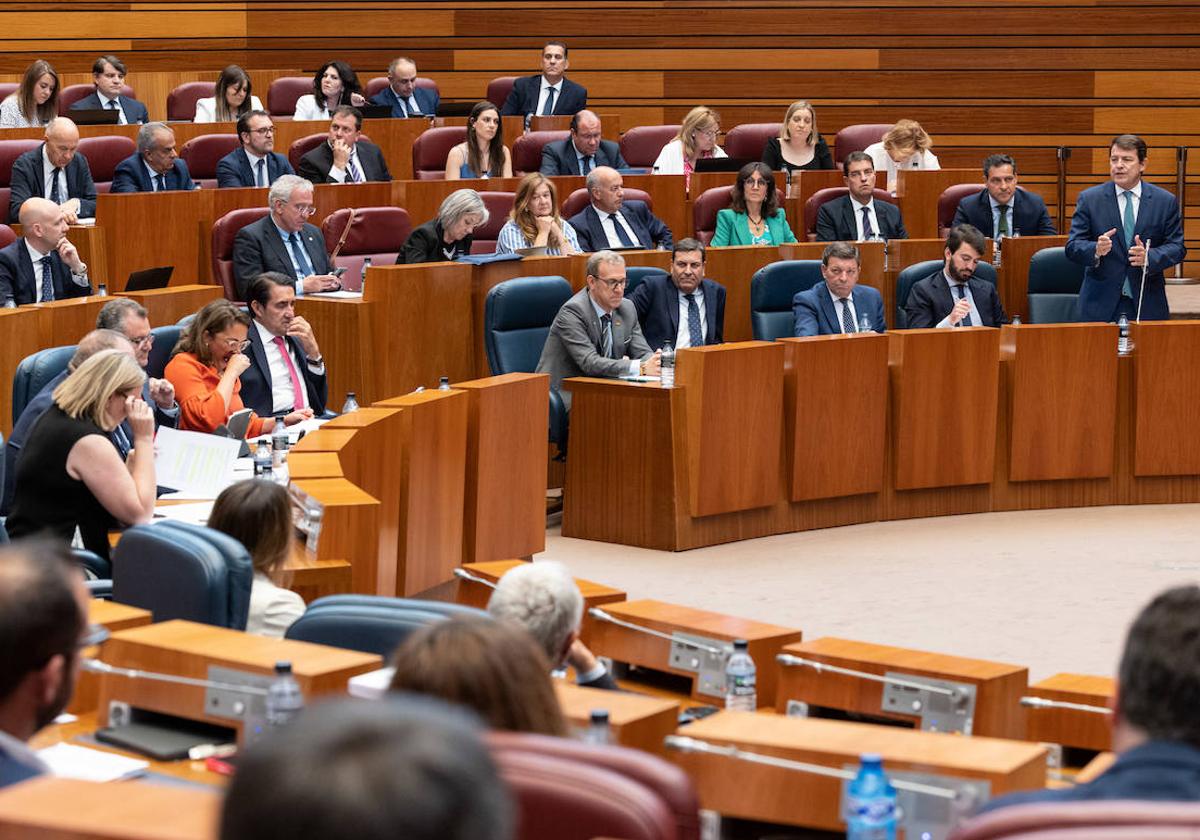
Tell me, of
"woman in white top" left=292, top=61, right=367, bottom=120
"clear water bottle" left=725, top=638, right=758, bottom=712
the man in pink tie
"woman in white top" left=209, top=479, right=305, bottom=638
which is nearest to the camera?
"clear water bottle" left=725, top=638, right=758, bottom=712

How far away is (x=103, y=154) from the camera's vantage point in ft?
28.8

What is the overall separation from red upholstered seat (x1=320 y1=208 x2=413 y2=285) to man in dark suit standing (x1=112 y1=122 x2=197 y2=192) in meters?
0.96

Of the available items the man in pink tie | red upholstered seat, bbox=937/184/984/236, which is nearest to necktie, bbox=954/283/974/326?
red upholstered seat, bbox=937/184/984/236

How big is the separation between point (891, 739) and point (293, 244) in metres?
5.00

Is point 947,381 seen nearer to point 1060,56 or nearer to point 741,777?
point 741,777

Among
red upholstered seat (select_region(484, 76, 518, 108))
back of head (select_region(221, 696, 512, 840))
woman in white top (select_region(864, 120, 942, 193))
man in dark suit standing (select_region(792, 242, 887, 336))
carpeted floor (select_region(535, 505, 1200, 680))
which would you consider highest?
red upholstered seat (select_region(484, 76, 518, 108))

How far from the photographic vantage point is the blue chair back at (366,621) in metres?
2.67

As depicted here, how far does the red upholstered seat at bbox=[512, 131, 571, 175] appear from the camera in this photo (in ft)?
31.2

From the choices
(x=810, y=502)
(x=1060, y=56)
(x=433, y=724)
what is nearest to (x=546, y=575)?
(x=433, y=724)

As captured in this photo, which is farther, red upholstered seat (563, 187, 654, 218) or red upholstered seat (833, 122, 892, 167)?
red upholstered seat (833, 122, 892, 167)

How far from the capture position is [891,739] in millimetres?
2305

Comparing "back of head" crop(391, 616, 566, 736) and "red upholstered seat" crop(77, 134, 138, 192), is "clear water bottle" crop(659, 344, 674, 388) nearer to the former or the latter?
"red upholstered seat" crop(77, 134, 138, 192)

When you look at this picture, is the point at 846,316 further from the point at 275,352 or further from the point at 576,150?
the point at 576,150

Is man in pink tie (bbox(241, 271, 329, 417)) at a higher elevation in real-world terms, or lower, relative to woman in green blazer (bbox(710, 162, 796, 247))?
lower
